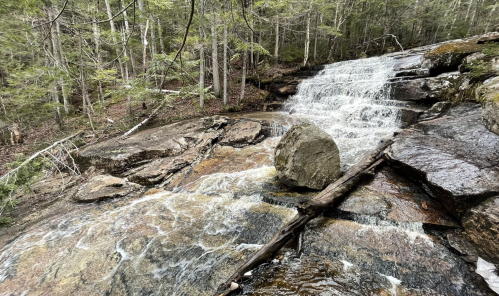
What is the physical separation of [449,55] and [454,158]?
22.2ft

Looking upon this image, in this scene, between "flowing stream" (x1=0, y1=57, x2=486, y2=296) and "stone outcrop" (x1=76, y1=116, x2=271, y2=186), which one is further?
"stone outcrop" (x1=76, y1=116, x2=271, y2=186)

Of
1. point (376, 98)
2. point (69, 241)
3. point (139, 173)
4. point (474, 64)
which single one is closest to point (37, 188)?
point (139, 173)

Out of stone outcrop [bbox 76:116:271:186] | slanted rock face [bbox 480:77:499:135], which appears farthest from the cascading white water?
Answer: stone outcrop [bbox 76:116:271:186]

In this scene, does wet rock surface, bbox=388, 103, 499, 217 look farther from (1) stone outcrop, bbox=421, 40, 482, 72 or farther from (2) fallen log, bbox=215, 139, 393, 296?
(1) stone outcrop, bbox=421, 40, 482, 72

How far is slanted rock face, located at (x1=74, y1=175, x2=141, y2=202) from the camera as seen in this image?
548 cm

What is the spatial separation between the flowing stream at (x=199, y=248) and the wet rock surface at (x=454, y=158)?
0.57 m

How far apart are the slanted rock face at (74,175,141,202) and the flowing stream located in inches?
10.8

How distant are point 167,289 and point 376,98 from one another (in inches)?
419

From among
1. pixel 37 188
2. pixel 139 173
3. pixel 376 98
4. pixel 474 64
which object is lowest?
pixel 37 188

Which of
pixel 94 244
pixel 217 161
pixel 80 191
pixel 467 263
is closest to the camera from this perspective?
pixel 467 263

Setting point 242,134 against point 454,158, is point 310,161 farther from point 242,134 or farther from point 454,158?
point 242,134

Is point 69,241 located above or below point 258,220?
below

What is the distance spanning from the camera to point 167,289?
3039 millimetres

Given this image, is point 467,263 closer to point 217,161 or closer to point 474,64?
point 217,161
